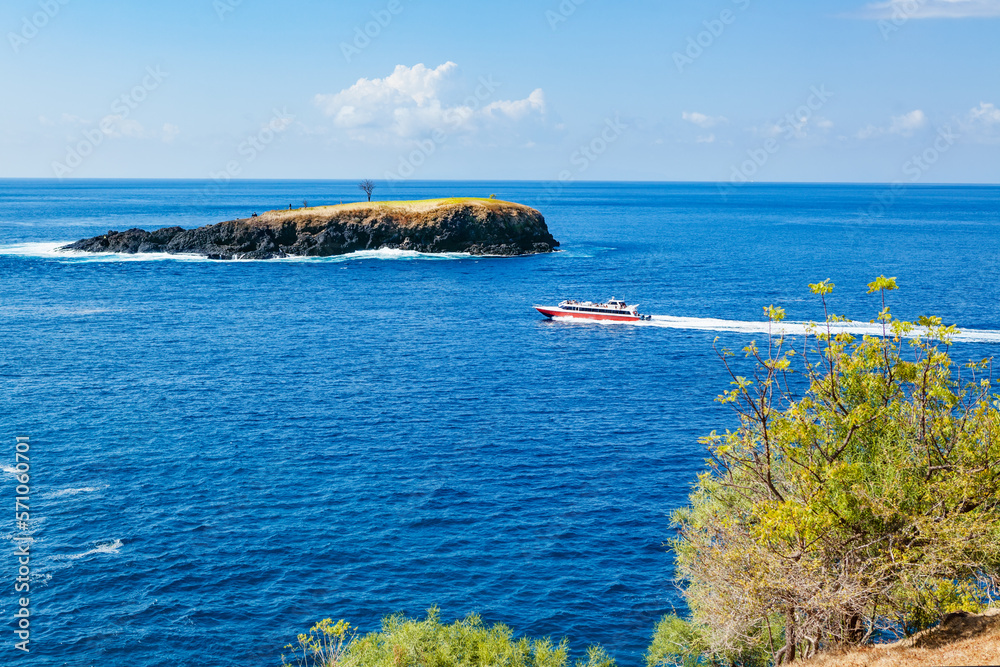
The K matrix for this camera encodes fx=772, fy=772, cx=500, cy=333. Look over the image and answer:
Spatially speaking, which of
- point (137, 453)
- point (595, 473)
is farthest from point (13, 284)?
point (595, 473)

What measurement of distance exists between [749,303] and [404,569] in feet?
288

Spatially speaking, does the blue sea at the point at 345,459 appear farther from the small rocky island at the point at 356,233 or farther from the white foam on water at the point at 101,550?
the small rocky island at the point at 356,233

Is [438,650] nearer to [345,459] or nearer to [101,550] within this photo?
[101,550]

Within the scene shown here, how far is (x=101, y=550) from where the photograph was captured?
43.7m

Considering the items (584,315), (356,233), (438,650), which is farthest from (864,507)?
(356,233)

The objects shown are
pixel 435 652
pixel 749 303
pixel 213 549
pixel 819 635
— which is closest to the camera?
pixel 819 635

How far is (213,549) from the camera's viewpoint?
44.4m

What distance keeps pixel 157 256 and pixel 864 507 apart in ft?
562

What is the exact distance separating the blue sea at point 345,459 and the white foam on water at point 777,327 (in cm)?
70

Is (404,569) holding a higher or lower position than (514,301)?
lower

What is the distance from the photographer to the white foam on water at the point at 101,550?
42.9 metres

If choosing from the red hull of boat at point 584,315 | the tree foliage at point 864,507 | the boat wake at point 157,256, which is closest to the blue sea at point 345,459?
the red hull of boat at point 584,315

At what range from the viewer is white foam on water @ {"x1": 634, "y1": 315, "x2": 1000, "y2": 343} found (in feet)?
295

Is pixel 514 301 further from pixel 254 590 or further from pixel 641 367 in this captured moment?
pixel 254 590
